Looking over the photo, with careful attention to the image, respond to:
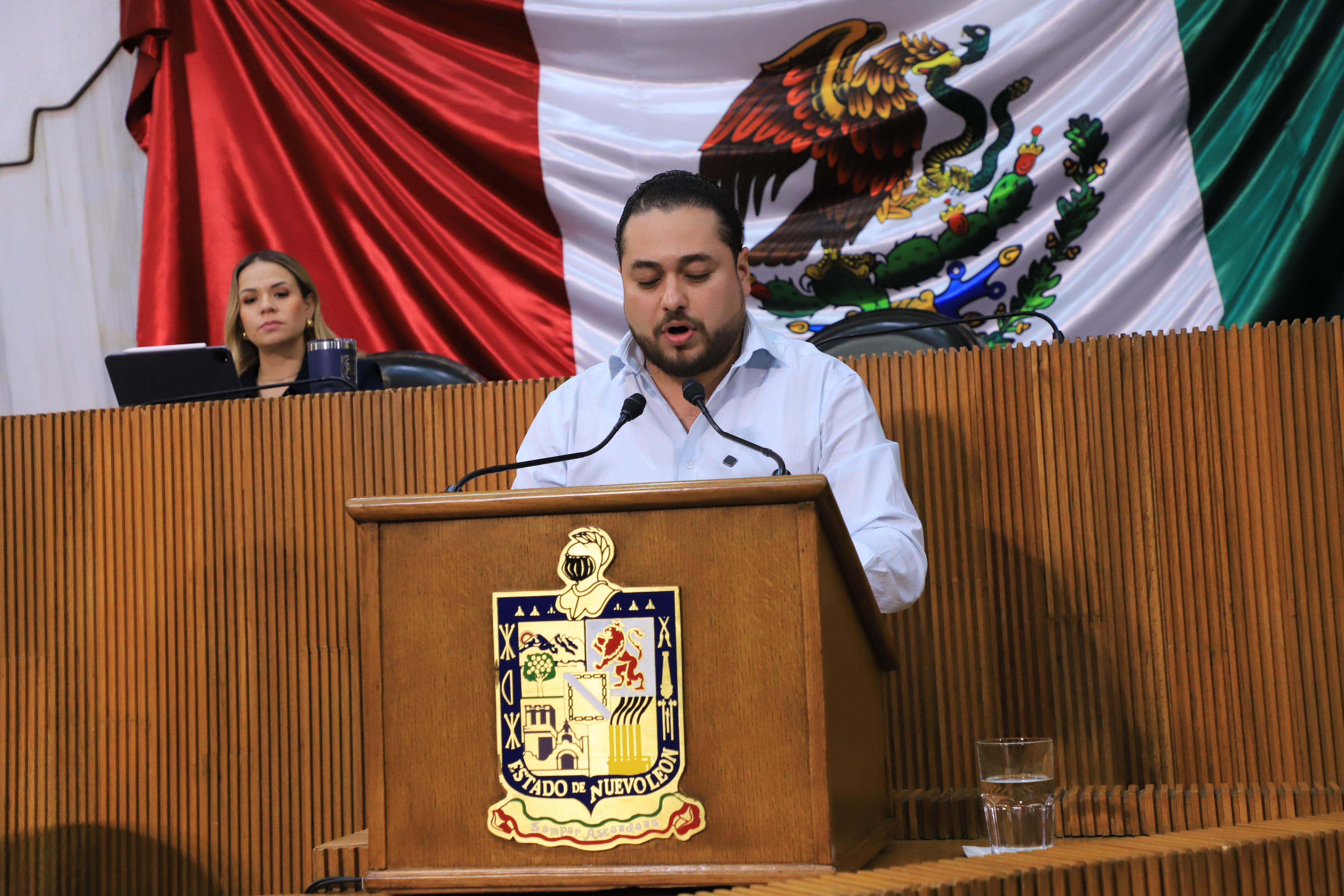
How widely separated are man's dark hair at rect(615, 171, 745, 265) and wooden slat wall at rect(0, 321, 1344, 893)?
51 centimetres

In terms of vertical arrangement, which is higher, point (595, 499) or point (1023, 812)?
point (595, 499)

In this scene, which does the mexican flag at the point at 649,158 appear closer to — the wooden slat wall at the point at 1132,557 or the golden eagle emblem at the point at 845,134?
the golden eagle emblem at the point at 845,134

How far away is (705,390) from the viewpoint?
173 cm

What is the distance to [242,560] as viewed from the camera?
2400mm

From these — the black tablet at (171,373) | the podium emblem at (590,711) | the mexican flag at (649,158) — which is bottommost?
the podium emblem at (590,711)

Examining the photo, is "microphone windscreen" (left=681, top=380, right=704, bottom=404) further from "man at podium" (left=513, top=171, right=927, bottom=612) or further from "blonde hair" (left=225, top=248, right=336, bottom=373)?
"blonde hair" (left=225, top=248, right=336, bottom=373)

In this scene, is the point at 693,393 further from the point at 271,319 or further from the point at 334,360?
the point at 271,319

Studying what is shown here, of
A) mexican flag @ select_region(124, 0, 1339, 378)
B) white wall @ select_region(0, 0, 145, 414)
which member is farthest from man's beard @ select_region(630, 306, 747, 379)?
white wall @ select_region(0, 0, 145, 414)

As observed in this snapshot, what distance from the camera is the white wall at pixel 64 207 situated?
4129 mm

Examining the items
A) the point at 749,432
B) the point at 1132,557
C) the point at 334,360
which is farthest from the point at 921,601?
the point at 334,360

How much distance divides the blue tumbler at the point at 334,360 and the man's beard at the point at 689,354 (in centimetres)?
98

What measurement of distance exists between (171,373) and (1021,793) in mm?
2005

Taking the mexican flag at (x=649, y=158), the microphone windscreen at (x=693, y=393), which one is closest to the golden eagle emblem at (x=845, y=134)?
the mexican flag at (x=649, y=158)

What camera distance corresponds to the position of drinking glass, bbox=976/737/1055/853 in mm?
1344
